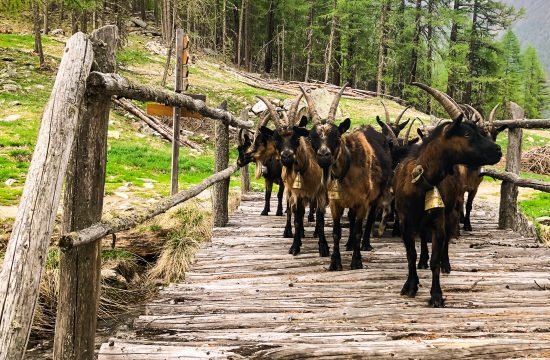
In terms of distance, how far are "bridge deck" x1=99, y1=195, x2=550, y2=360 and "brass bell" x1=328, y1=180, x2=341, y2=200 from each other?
799 millimetres

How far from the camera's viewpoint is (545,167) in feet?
67.3

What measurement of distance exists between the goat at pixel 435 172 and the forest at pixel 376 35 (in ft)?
79.3

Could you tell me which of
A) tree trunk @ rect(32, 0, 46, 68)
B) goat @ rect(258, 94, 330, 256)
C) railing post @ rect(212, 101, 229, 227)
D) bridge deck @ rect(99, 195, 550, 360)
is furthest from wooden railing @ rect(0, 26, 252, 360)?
tree trunk @ rect(32, 0, 46, 68)

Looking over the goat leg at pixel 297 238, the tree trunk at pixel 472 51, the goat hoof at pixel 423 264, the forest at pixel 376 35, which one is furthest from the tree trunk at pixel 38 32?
the tree trunk at pixel 472 51

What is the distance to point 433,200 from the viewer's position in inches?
183

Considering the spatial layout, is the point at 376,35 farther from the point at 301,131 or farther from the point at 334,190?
the point at 334,190

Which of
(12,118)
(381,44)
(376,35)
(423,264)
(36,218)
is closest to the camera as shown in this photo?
(36,218)

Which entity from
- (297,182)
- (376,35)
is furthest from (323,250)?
(376,35)

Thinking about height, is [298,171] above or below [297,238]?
above

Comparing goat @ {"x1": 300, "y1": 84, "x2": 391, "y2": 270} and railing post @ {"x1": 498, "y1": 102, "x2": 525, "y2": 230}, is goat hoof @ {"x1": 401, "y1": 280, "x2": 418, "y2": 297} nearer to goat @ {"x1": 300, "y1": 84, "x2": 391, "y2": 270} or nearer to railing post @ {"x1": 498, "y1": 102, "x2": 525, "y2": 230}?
goat @ {"x1": 300, "y1": 84, "x2": 391, "y2": 270}

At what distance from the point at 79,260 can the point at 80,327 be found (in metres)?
0.38

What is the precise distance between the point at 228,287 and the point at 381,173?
2.51 meters

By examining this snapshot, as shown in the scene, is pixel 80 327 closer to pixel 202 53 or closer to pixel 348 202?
pixel 348 202

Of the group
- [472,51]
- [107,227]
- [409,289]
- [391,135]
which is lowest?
[409,289]
